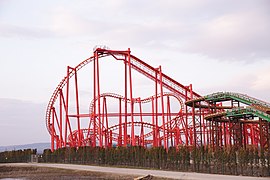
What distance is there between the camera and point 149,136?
58906 millimetres

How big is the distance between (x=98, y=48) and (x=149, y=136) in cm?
2189

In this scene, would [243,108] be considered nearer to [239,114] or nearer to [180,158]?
[239,114]

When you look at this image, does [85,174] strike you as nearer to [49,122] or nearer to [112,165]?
[112,165]

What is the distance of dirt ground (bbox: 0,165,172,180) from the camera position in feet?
87.1

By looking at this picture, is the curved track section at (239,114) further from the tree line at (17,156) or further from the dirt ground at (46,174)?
the tree line at (17,156)

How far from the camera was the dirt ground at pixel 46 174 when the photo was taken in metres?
26.6

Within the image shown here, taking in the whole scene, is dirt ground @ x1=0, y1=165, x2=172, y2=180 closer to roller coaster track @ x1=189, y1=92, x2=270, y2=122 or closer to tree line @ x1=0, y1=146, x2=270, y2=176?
tree line @ x1=0, y1=146, x2=270, y2=176

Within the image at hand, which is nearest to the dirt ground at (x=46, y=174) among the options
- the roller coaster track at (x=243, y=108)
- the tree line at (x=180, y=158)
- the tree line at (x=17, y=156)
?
the tree line at (x=180, y=158)

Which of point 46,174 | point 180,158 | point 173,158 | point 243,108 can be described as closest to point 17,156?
point 46,174

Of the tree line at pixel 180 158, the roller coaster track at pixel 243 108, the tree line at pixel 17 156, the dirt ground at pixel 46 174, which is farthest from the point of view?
the tree line at pixel 17 156

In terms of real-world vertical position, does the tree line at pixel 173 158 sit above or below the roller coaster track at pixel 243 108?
below

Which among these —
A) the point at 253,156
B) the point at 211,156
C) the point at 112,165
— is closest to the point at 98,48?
the point at 112,165

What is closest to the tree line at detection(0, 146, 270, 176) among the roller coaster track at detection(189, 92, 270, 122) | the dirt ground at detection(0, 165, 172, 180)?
the roller coaster track at detection(189, 92, 270, 122)

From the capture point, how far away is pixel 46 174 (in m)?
31.1
